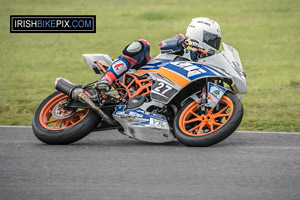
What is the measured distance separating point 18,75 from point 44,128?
5373mm

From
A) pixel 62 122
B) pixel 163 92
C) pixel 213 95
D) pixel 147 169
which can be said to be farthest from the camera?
pixel 62 122

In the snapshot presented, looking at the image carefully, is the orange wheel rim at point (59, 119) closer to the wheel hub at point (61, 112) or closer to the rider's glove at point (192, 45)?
the wheel hub at point (61, 112)

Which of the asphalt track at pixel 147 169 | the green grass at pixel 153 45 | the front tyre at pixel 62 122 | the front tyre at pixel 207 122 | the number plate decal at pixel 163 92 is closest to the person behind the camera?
the asphalt track at pixel 147 169

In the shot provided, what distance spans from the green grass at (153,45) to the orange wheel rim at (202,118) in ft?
4.42

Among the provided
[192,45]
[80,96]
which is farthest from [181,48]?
[80,96]

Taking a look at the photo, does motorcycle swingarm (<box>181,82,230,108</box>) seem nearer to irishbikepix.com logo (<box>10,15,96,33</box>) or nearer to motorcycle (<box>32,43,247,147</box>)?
motorcycle (<box>32,43,247,147</box>)

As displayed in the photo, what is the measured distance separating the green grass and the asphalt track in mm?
1541

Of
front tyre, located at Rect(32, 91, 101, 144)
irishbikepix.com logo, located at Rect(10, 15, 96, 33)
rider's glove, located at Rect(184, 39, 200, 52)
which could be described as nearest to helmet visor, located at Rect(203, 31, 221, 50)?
rider's glove, located at Rect(184, 39, 200, 52)

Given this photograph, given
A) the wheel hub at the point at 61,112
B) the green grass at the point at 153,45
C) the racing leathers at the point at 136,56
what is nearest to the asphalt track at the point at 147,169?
the wheel hub at the point at 61,112

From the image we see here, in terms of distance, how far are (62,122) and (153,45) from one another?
824 cm

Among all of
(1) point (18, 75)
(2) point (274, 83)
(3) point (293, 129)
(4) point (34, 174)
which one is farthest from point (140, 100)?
(1) point (18, 75)

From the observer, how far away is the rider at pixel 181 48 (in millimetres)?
6195

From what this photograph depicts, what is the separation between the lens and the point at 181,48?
21.0 feet

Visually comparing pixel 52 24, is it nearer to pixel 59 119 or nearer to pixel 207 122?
pixel 59 119
